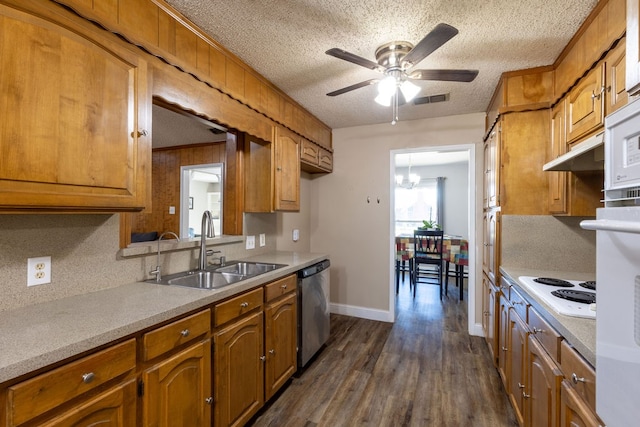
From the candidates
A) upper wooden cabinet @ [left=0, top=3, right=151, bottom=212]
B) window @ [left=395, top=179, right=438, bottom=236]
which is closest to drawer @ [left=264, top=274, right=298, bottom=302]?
upper wooden cabinet @ [left=0, top=3, right=151, bottom=212]

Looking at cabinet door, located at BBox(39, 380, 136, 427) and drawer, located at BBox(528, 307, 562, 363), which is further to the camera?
drawer, located at BBox(528, 307, 562, 363)

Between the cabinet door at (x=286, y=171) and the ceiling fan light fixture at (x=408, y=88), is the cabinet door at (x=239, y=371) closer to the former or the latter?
the cabinet door at (x=286, y=171)

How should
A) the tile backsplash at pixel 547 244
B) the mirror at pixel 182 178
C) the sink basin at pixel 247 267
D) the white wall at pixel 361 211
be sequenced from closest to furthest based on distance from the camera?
the tile backsplash at pixel 547 244 → the sink basin at pixel 247 267 → the mirror at pixel 182 178 → the white wall at pixel 361 211

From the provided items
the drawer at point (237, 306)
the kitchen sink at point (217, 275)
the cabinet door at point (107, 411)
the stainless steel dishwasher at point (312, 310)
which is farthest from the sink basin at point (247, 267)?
the cabinet door at point (107, 411)

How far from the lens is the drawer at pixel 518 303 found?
1576 mm

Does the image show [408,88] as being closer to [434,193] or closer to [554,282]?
[554,282]

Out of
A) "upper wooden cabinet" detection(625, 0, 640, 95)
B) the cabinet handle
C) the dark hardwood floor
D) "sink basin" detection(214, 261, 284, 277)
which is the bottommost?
the dark hardwood floor

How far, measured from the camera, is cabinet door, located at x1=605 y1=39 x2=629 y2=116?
129 centimetres

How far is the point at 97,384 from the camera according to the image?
959mm

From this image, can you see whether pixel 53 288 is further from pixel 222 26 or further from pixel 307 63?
pixel 307 63

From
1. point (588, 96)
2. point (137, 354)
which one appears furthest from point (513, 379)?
point (137, 354)

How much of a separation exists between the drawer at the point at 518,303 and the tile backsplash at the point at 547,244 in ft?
1.50

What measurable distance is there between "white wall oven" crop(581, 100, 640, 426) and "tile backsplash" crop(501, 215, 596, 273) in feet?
5.18

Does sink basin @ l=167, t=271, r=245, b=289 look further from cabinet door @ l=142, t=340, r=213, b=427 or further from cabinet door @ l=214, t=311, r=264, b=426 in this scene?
cabinet door @ l=142, t=340, r=213, b=427
